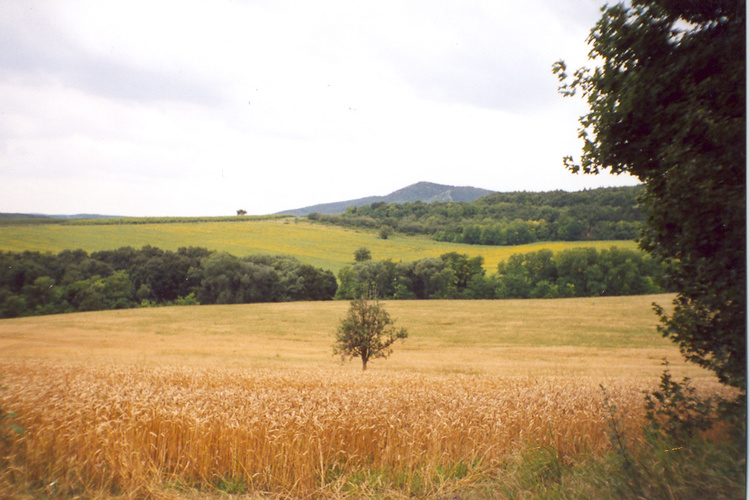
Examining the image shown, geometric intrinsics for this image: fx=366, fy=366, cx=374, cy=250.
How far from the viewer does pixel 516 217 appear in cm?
1195

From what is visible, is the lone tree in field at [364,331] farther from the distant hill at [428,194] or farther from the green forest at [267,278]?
the distant hill at [428,194]

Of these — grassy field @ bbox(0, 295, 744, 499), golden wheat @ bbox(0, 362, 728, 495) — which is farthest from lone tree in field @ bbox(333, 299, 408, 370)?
golden wheat @ bbox(0, 362, 728, 495)

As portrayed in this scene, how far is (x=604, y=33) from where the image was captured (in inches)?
146

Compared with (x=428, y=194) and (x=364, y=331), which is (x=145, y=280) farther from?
(x=428, y=194)

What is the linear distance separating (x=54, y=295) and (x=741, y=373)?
Answer: 14578 millimetres

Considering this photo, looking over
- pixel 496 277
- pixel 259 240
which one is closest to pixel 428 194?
pixel 496 277

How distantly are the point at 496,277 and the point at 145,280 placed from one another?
59.4 ft

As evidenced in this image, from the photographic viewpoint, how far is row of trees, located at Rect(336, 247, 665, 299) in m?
11.1

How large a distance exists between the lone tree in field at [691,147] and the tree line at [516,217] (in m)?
0.58

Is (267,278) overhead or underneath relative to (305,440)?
underneath

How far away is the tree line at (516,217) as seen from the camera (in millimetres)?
6203

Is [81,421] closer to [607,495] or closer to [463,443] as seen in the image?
[463,443]

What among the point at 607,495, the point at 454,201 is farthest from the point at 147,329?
the point at 607,495

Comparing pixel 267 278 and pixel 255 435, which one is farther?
pixel 267 278
